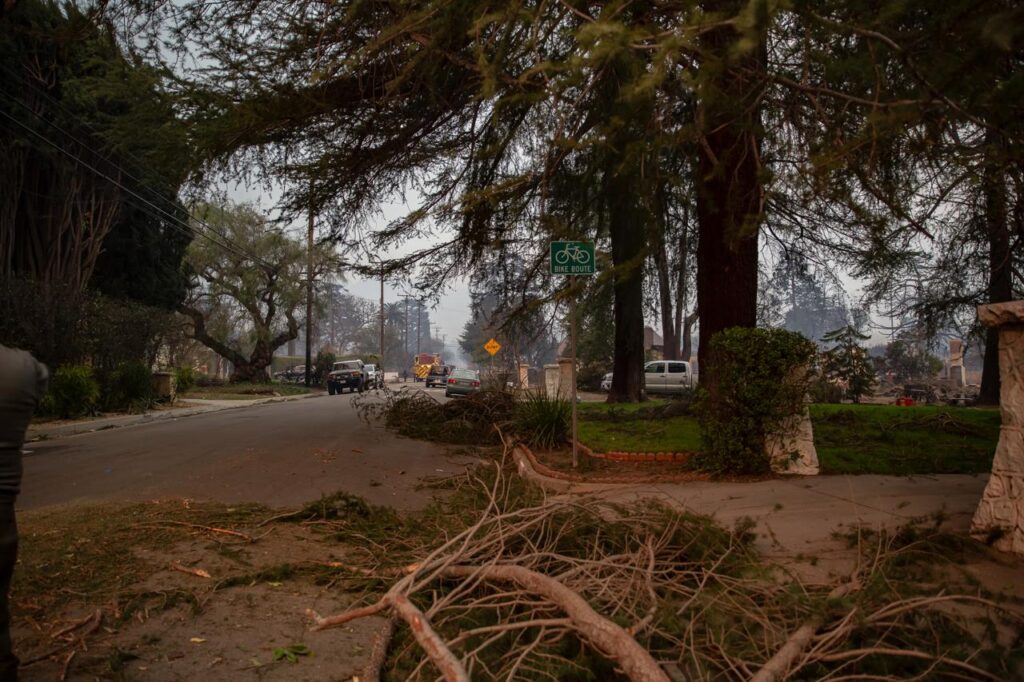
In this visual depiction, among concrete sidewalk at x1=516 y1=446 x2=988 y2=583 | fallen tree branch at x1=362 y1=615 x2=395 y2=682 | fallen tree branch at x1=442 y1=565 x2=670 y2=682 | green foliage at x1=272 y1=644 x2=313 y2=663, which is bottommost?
green foliage at x1=272 y1=644 x2=313 y2=663

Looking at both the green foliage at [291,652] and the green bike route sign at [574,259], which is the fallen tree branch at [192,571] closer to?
the green foliage at [291,652]

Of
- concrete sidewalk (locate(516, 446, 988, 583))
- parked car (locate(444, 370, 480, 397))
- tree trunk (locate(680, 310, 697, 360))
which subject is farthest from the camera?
tree trunk (locate(680, 310, 697, 360))

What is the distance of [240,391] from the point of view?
39.5m

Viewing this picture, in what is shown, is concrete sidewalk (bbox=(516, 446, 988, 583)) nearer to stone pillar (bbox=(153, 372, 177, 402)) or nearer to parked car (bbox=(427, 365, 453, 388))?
stone pillar (bbox=(153, 372, 177, 402))

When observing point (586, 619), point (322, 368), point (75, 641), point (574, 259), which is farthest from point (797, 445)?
point (322, 368)

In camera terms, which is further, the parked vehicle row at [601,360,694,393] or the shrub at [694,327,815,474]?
the parked vehicle row at [601,360,694,393]

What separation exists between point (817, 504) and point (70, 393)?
1778 centimetres


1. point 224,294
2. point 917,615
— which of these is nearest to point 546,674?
point 917,615

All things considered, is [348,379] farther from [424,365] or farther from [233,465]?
[424,365]

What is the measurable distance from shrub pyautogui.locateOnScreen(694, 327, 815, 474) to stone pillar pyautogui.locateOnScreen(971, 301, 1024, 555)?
3.50m

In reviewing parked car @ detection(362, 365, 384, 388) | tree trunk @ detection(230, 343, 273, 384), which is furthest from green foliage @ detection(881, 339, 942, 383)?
tree trunk @ detection(230, 343, 273, 384)

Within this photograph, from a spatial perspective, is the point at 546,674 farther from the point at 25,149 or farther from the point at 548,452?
the point at 25,149

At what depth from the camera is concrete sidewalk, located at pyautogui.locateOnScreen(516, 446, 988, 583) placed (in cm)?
532

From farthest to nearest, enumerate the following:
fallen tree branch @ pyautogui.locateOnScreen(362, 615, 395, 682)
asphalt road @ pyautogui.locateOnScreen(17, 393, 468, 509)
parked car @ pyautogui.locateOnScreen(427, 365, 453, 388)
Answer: parked car @ pyautogui.locateOnScreen(427, 365, 453, 388)
asphalt road @ pyautogui.locateOnScreen(17, 393, 468, 509)
fallen tree branch @ pyautogui.locateOnScreen(362, 615, 395, 682)
